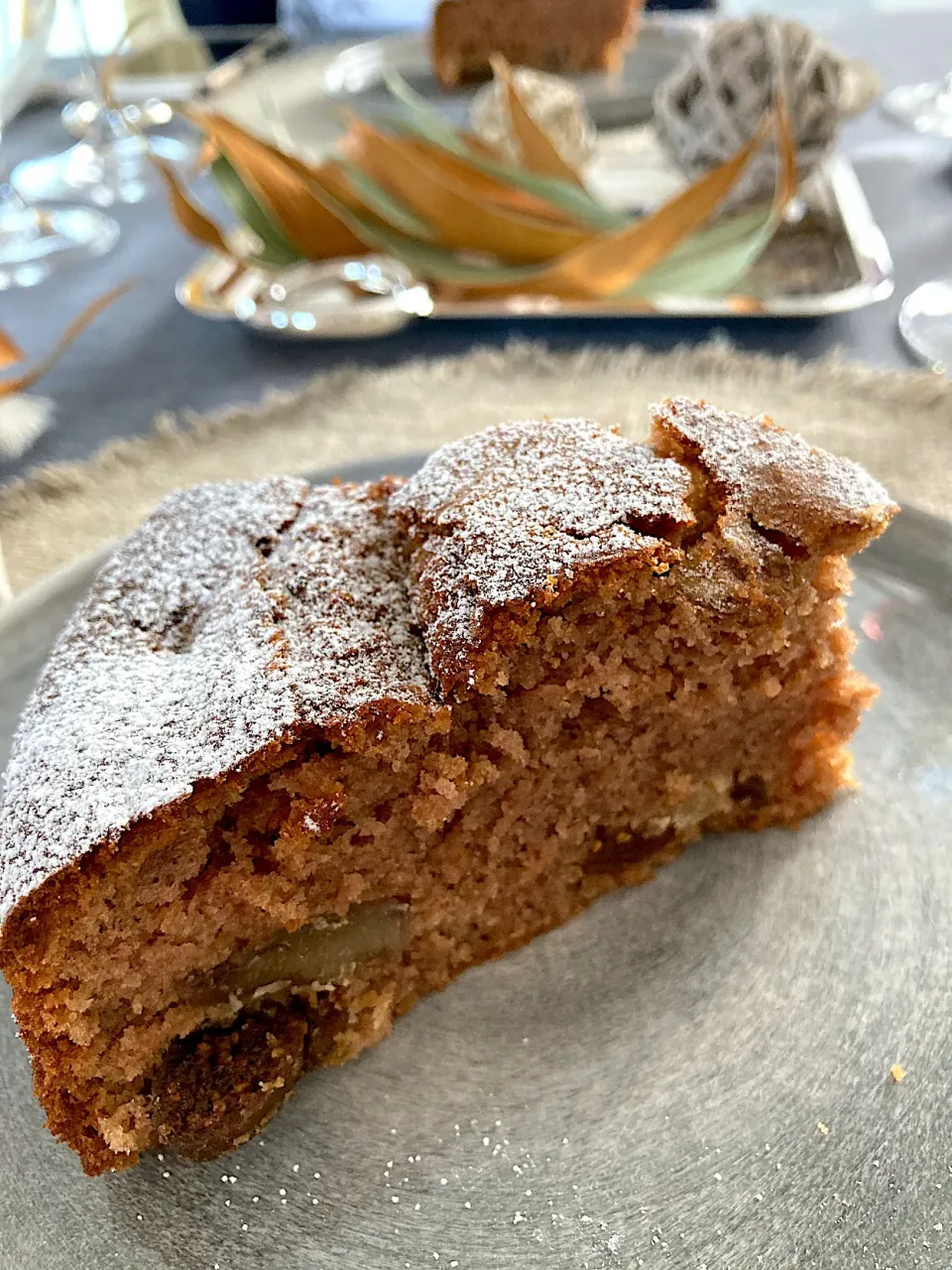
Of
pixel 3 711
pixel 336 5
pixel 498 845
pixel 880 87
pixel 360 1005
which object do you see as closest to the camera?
pixel 360 1005

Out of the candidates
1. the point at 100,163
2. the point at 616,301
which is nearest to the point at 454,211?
the point at 616,301

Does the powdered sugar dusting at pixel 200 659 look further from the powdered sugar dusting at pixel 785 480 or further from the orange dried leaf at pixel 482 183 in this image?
the orange dried leaf at pixel 482 183

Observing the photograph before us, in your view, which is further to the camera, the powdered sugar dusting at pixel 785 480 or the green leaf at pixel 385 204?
the green leaf at pixel 385 204

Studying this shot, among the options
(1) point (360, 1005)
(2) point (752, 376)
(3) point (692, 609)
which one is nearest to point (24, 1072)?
(1) point (360, 1005)

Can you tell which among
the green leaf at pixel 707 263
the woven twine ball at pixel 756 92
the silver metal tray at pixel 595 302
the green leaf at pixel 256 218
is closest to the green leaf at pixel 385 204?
the silver metal tray at pixel 595 302

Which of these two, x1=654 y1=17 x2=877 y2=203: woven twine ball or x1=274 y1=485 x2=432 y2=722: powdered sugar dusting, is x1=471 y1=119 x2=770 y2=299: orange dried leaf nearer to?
x1=654 y1=17 x2=877 y2=203: woven twine ball

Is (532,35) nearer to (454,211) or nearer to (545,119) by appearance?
(545,119)

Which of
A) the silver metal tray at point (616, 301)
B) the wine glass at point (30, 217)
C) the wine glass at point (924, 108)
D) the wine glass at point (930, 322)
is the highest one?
the wine glass at point (30, 217)

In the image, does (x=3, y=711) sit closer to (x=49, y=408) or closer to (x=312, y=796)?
(x=312, y=796)
